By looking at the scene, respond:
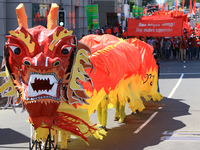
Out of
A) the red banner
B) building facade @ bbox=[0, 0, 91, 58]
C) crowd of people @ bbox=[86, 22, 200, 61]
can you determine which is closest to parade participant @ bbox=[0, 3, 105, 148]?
building facade @ bbox=[0, 0, 91, 58]

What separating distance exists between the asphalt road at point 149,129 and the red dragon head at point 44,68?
2153mm

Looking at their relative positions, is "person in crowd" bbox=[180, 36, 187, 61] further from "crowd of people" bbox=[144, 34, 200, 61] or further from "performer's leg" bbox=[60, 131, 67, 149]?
"performer's leg" bbox=[60, 131, 67, 149]

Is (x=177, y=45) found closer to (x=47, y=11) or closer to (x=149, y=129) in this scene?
(x=47, y=11)

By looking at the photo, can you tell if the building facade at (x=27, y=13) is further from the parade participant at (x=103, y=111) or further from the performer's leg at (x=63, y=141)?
the performer's leg at (x=63, y=141)

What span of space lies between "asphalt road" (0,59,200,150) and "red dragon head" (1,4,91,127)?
2.15 m

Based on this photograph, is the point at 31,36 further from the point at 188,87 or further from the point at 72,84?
the point at 188,87

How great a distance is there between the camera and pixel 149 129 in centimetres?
916

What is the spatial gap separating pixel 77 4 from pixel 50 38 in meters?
22.1

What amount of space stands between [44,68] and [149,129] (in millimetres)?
4428

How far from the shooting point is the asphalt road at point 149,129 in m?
7.87

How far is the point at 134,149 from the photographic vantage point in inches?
299

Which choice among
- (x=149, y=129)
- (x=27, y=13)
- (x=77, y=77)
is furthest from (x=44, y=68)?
(x=27, y=13)

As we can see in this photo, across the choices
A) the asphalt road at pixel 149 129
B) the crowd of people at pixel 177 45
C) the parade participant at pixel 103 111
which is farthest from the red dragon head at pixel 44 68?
the crowd of people at pixel 177 45

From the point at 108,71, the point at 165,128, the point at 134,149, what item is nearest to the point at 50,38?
the point at 108,71
